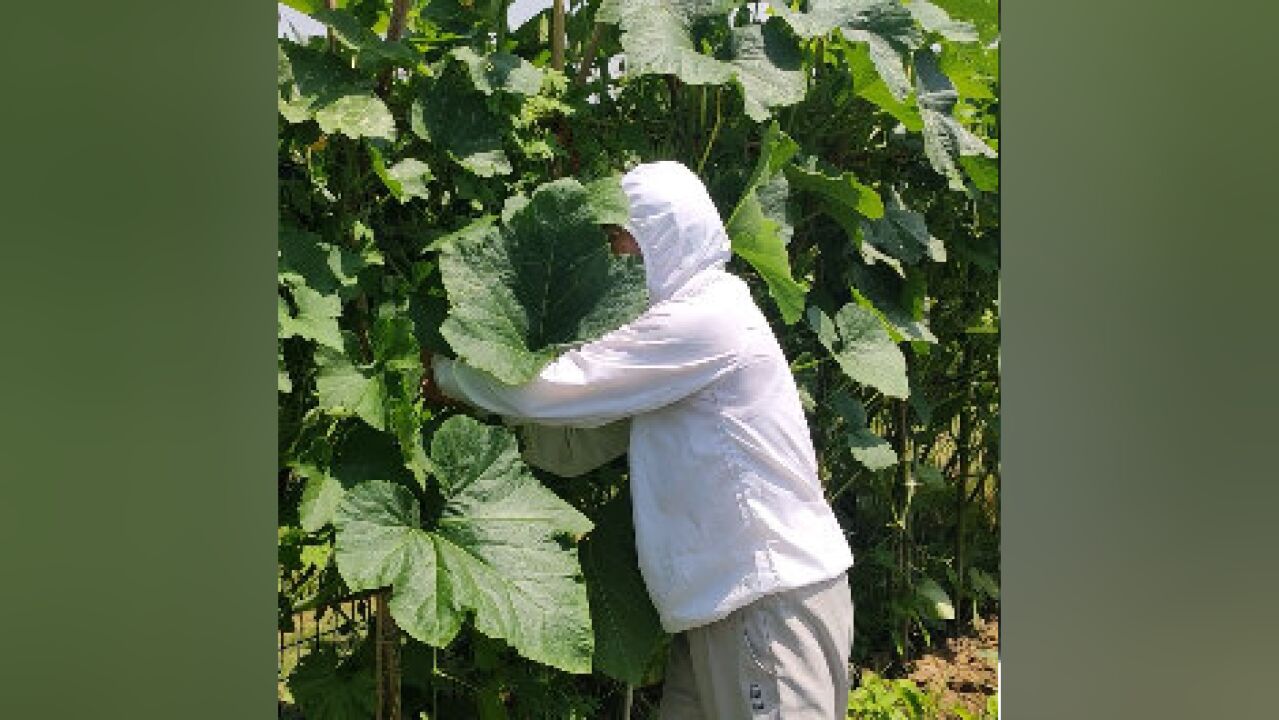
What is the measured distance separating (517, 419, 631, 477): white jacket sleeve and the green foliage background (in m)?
0.05

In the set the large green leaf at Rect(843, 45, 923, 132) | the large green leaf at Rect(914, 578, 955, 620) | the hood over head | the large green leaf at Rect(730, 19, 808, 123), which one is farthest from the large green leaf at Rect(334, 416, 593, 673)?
the large green leaf at Rect(914, 578, 955, 620)

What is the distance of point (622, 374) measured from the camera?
2252 mm

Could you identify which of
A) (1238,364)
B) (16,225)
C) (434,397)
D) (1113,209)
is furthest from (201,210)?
(1238,364)

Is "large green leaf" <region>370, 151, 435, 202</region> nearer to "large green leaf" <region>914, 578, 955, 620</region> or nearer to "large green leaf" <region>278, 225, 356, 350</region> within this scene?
"large green leaf" <region>278, 225, 356, 350</region>

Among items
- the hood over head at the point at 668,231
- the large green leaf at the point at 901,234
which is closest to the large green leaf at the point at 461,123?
the hood over head at the point at 668,231

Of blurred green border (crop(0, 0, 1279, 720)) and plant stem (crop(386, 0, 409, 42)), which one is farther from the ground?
plant stem (crop(386, 0, 409, 42))

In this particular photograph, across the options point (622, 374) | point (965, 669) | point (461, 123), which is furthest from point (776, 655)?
point (965, 669)

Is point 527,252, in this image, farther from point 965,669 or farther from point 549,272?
point 965,669

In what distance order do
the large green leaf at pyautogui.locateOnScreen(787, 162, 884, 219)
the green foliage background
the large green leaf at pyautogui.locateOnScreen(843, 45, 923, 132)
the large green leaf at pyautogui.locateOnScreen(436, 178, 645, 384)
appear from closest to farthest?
the green foliage background
the large green leaf at pyautogui.locateOnScreen(436, 178, 645, 384)
the large green leaf at pyautogui.locateOnScreen(787, 162, 884, 219)
the large green leaf at pyautogui.locateOnScreen(843, 45, 923, 132)

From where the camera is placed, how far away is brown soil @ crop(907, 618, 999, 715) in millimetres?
3932

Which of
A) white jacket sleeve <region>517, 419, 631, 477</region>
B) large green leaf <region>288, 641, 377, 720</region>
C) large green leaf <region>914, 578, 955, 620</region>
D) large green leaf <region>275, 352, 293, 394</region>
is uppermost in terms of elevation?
large green leaf <region>275, 352, 293, 394</region>

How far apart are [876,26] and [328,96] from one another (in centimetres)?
→ 115

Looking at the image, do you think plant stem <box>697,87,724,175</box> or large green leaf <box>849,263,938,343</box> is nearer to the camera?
plant stem <box>697,87,724,175</box>

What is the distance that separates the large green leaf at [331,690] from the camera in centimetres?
240
